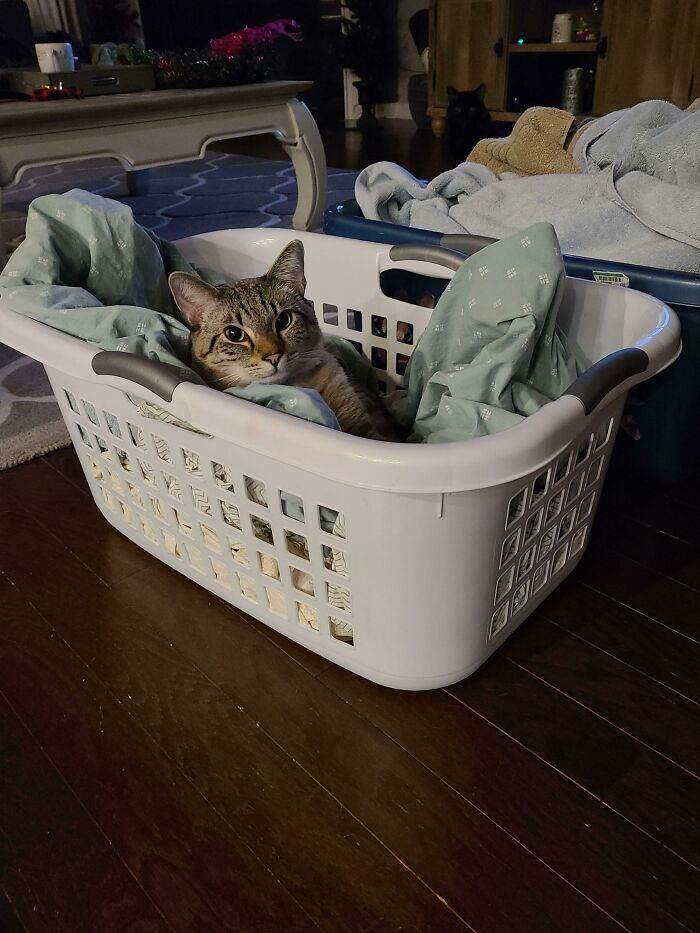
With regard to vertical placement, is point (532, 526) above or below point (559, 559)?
above

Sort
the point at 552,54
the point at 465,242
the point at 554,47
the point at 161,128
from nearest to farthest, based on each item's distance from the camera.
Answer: the point at 465,242, the point at 161,128, the point at 554,47, the point at 552,54

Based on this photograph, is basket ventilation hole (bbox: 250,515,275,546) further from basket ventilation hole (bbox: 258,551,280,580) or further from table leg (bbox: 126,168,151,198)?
table leg (bbox: 126,168,151,198)

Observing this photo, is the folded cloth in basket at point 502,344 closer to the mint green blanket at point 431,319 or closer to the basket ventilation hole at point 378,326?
the mint green blanket at point 431,319

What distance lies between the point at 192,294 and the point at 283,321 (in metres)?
0.12

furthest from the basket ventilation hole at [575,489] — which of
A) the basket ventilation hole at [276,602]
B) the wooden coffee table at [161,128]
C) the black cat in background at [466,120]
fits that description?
the black cat in background at [466,120]

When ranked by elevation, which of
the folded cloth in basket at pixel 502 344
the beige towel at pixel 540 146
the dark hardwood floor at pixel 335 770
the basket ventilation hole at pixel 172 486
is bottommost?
the dark hardwood floor at pixel 335 770

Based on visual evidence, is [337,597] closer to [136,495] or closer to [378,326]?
[136,495]

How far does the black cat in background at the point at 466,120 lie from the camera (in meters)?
3.38

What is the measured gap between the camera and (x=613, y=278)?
1.02 metres

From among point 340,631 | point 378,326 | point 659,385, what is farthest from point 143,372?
point 659,385

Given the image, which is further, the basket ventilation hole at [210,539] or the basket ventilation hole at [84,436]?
the basket ventilation hole at [84,436]

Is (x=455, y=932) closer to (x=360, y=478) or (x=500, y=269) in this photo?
(x=360, y=478)

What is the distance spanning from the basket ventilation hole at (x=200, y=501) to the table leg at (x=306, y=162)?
5.82 feet

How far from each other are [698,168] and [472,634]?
838 mm
